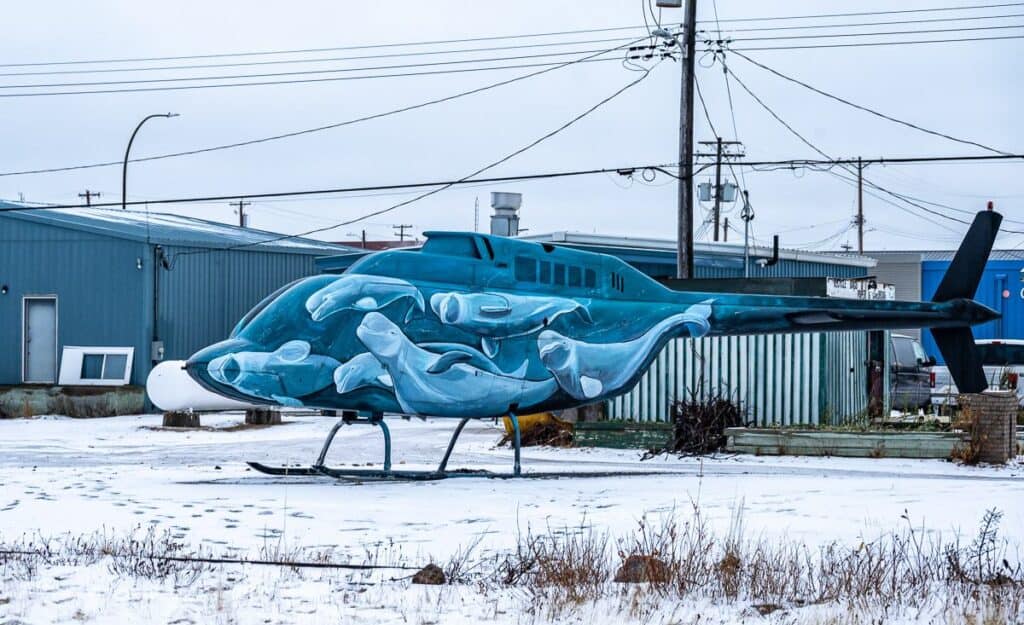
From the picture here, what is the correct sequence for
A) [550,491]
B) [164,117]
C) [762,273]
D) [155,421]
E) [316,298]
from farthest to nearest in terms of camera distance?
1. [164,117]
2. [762,273]
3. [155,421]
4. [316,298]
5. [550,491]

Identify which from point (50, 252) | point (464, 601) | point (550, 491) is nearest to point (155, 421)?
point (50, 252)

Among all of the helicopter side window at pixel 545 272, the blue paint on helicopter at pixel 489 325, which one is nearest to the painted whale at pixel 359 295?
the blue paint on helicopter at pixel 489 325

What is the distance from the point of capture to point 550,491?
1587 centimetres

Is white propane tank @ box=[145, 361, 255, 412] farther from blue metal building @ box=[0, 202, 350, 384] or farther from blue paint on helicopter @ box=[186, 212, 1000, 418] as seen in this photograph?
blue paint on helicopter @ box=[186, 212, 1000, 418]

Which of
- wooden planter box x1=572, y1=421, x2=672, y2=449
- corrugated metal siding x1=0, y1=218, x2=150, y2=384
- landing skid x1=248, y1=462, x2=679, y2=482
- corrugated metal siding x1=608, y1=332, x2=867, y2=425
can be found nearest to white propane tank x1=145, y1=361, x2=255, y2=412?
corrugated metal siding x1=0, y1=218, x2=150, y2=384

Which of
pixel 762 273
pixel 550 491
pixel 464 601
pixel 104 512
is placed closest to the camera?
pixel 464 601

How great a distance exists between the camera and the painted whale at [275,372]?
54.9 ft

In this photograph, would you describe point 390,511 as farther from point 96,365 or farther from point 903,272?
point 903,272

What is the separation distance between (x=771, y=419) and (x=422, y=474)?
30.6 ft

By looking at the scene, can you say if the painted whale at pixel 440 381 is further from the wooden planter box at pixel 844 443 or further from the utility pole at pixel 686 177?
the utility pole at pixel 686 177

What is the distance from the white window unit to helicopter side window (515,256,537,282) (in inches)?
676

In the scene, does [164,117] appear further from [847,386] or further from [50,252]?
[847,386]

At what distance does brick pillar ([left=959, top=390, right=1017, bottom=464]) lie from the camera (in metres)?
19.9

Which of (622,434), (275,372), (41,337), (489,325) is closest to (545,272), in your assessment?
(489,325)
